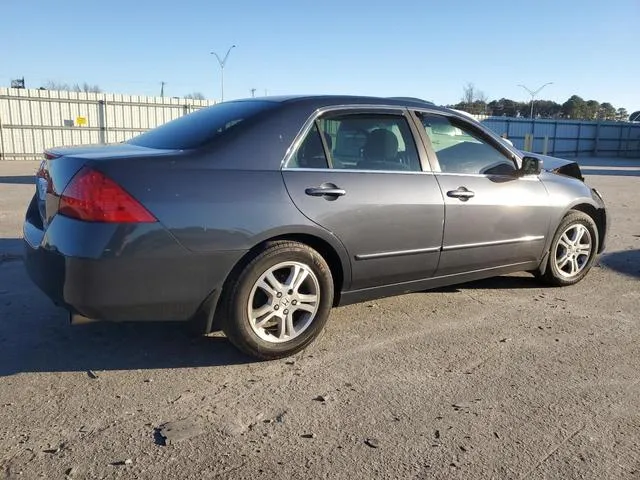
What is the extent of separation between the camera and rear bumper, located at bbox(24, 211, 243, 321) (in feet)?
9.46

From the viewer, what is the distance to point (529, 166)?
4555mm

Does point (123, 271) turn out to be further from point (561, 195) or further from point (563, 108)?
point (563, 108)

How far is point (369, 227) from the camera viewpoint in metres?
3.64

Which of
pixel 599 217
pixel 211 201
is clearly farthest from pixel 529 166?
pixel 211 201

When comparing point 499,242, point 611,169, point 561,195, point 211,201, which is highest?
point 211,201

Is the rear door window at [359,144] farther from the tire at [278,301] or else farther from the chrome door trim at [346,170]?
the tire at [278,301]

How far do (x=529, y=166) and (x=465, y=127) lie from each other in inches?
25.0

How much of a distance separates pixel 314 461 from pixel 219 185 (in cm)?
153

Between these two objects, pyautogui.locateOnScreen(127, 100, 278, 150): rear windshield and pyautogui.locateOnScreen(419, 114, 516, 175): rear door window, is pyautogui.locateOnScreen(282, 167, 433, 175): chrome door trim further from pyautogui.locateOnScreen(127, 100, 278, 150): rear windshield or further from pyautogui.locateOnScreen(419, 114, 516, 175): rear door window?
pyautogui.locateOnScreen(127, 100, 278, 150): rear windshield

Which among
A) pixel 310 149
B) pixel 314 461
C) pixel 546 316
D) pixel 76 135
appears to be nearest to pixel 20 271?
pixel 310 149

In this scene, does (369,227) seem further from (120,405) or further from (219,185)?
(120,405)

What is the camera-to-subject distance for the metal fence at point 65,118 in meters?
23.0

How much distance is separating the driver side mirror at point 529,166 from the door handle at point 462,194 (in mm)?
673

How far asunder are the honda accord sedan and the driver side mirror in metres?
0.02
